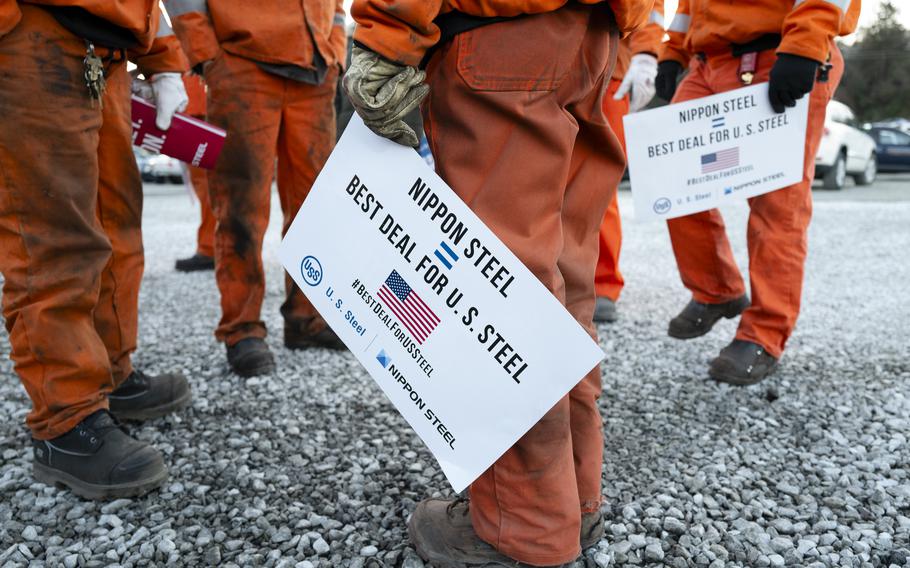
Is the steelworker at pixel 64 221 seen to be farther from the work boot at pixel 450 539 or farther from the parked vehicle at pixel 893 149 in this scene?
the parked vehicle at pixel 893 149

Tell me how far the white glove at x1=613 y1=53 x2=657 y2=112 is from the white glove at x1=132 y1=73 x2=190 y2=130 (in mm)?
1945

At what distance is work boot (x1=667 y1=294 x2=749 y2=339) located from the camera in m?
3.16

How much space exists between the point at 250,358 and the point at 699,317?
6.27ft

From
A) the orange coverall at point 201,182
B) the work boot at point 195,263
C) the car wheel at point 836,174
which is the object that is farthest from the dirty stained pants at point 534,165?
the car wheel at point 836,174

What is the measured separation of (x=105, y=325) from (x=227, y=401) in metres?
0.52

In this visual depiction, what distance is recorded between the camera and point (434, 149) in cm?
144

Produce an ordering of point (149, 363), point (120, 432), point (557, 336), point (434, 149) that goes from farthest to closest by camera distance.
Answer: point (149, 363) < point (120, 432) < point (434, 149) < point (557, 336)

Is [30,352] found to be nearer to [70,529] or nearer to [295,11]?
[70,529]

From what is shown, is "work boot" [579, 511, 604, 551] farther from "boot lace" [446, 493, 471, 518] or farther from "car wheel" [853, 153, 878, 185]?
"car wheel" [853, 153, 878, 185]

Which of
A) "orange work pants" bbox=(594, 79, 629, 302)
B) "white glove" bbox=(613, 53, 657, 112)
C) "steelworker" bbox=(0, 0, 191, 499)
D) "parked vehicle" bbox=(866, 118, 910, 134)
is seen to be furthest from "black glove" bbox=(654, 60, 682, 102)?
"parked vehicle" bbox=(866, 118, 910, 134)

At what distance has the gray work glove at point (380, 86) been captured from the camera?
134 centimetres

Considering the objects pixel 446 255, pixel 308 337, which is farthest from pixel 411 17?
pixel 308 337

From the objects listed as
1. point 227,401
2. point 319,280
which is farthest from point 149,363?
point 319,280

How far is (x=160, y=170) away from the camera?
67.9 feet
